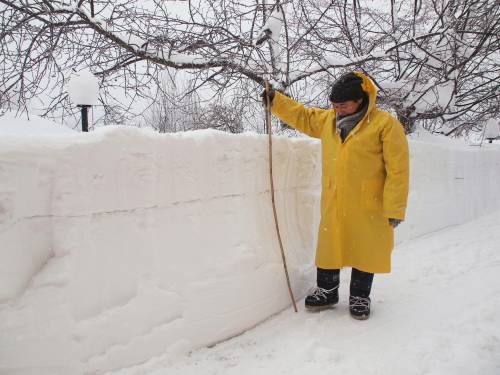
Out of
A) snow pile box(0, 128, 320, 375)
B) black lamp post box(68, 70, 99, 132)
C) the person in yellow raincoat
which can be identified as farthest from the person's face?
black lamp post box(68, 70, 99, 132)

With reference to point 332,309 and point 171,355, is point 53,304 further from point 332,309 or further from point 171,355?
point 332,309

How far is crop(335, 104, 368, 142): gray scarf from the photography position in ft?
8.63

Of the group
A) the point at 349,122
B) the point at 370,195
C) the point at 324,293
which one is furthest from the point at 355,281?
the point at 349,122

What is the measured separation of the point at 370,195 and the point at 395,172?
216 millimetres

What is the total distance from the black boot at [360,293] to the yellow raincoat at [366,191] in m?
0.09

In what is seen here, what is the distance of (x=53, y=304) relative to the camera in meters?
1.58

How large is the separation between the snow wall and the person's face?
432 millimetres

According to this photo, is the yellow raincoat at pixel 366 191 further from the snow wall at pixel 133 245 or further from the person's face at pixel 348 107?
the snow wall at pixel 133 245

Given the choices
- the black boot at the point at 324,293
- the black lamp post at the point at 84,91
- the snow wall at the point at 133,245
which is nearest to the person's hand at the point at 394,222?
the black boot at the point at 324,293

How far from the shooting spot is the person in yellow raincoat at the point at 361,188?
8.23 feet

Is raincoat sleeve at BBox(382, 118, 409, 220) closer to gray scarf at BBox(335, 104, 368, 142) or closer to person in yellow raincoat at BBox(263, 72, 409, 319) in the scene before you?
person in yellow raincoat at BBox(263, 72, 409, 319)

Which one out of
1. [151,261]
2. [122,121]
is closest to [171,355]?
[151,261]

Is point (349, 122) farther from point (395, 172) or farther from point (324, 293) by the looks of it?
point (324, 293)

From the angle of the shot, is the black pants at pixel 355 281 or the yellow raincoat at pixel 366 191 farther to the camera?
the black pants at pixel 355 281
